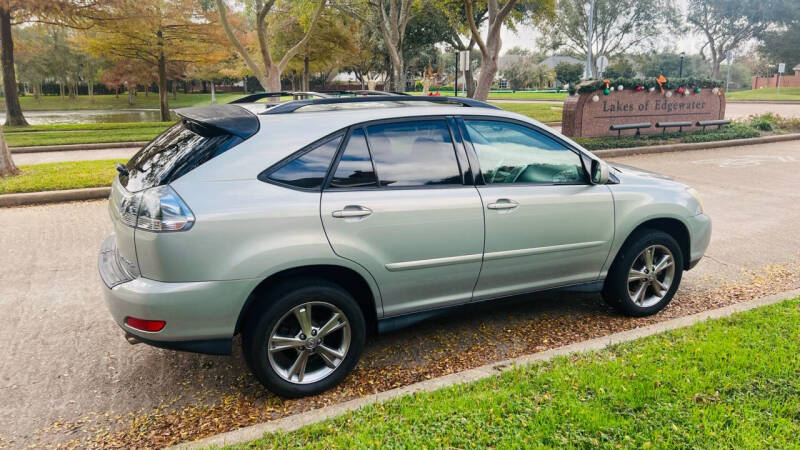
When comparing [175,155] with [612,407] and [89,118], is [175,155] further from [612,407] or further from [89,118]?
[89,118]

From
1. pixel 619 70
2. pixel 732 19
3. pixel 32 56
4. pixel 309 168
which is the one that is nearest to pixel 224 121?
pixel 309 168

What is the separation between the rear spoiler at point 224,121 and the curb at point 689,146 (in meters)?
11.3

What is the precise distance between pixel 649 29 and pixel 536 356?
2219 inches

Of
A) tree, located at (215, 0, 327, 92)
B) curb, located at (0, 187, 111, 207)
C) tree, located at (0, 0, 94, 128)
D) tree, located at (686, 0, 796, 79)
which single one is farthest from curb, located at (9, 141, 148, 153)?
tree, located at (686, 0, 796, 79)

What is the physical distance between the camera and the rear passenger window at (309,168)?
3.20 metres

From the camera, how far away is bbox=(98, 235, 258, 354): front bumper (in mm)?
2920

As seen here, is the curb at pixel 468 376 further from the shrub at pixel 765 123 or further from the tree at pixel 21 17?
the tree at pixel 21 17

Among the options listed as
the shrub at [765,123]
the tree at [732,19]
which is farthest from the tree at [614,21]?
the shrub at [765,123]

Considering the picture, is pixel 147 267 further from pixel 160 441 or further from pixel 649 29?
pixel 649 29

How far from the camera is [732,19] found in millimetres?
51875

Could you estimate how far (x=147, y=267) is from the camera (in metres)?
2.95

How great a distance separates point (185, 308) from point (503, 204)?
2077 mm

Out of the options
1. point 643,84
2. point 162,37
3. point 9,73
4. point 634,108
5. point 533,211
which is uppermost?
point 162,37

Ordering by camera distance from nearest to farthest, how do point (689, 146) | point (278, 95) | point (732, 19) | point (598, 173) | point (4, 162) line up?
point (598, 173) → point (278, 95) → point (4, 162) → point (689, 146) → point (732, 19)
